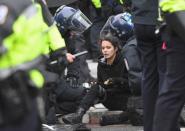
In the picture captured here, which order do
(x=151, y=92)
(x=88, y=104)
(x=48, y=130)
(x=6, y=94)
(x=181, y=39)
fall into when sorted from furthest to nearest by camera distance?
(x=88, y=104) → (x=48, y=130) → (x=151, y=92) → (x=181, y=39) → (x=6, y=94)

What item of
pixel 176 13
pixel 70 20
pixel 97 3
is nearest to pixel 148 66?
pixel 176 13

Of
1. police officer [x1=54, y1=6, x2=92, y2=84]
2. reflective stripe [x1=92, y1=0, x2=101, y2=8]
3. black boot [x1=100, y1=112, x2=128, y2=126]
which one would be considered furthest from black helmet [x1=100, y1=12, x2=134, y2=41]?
reflective stripe [x1=92, y1=0, x2=101, y2=8]

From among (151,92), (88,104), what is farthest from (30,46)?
(88,104)

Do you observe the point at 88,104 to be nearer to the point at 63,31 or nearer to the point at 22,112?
the point at 63,31

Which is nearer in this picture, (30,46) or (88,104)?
(30,46)

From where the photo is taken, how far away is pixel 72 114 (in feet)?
21.2

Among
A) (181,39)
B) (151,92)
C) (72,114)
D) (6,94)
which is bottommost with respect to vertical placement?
(72,114)

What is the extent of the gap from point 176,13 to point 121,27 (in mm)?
2512

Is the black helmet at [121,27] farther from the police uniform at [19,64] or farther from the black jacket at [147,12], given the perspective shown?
the police uniform at [19,64]

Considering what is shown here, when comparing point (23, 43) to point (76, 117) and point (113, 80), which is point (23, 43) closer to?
point (76, 117)

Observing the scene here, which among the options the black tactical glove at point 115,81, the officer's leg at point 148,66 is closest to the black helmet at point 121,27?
the black tactical glove at point 115,81

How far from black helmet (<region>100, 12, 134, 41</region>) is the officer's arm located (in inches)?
93.4

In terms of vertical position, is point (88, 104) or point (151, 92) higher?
point (151, 92)

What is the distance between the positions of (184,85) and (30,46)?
5.59ft
